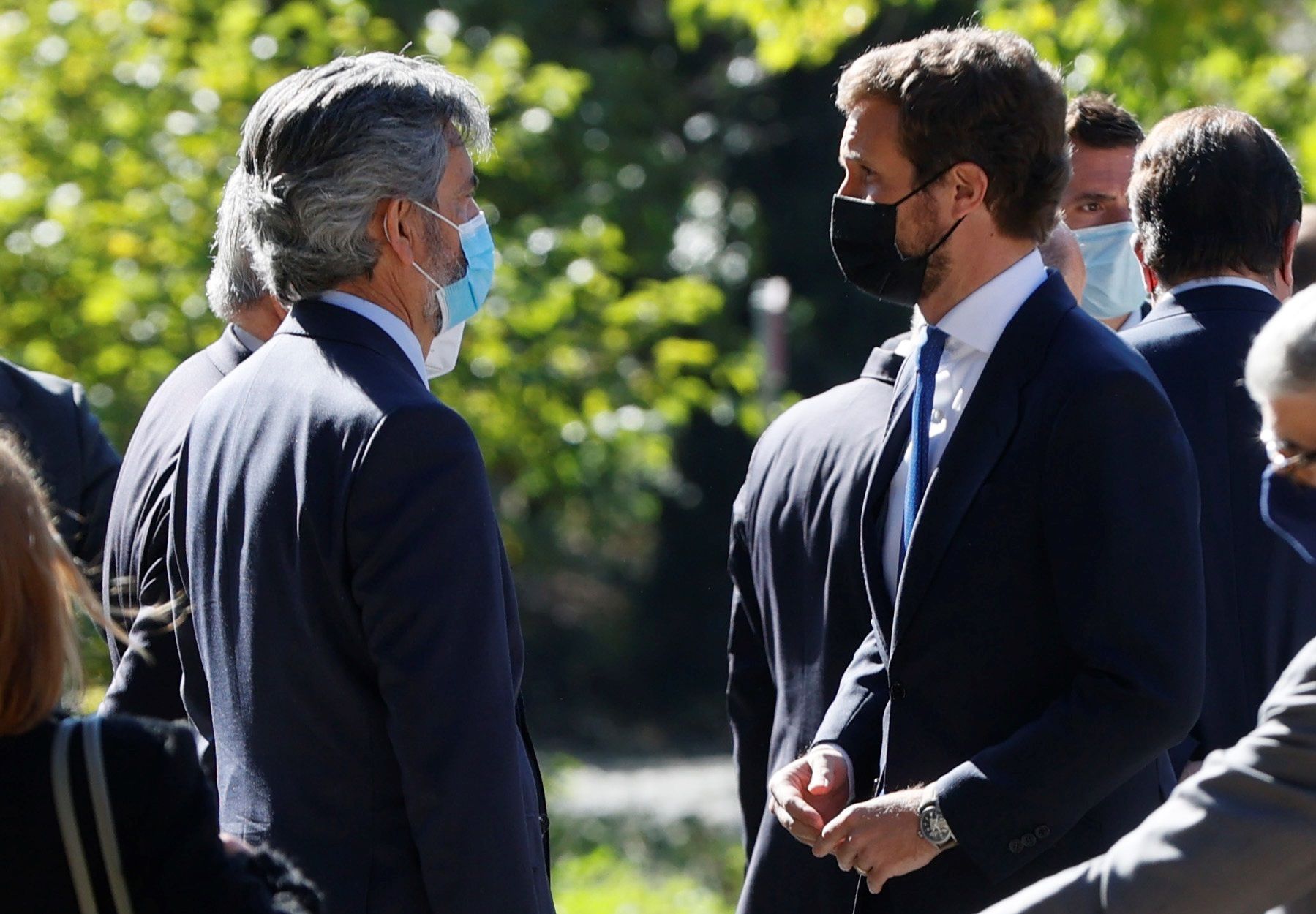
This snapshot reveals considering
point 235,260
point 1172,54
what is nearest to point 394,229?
point 235,260

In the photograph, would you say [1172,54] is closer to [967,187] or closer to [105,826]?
[967,187]

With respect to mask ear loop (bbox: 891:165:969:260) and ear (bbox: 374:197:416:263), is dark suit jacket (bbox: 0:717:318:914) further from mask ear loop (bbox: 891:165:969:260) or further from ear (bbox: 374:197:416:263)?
mask ear loop (bbox: 891:165:969:260)

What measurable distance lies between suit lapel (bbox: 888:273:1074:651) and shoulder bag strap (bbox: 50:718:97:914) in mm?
1285

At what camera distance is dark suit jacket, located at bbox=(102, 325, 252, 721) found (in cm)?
305

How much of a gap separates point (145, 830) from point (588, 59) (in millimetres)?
14921

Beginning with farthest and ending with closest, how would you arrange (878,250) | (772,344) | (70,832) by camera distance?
(772,344), (878,250), (70,832)

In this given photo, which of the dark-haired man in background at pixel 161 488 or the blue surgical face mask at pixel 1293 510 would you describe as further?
the dark-haired man in background at pixel 161 488

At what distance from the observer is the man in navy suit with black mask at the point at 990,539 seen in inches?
97.1

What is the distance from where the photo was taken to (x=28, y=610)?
1896 mm

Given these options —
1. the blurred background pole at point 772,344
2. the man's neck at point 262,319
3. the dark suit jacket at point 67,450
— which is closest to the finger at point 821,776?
the man's neck at point 262,319

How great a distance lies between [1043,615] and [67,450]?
2352 millimetres

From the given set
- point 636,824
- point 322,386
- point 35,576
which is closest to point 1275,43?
point 636,824

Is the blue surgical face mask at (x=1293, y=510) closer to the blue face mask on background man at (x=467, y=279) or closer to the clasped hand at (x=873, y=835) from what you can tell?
the clasped hand at (x=873, y=835)

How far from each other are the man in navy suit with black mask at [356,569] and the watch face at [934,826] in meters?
0.58
